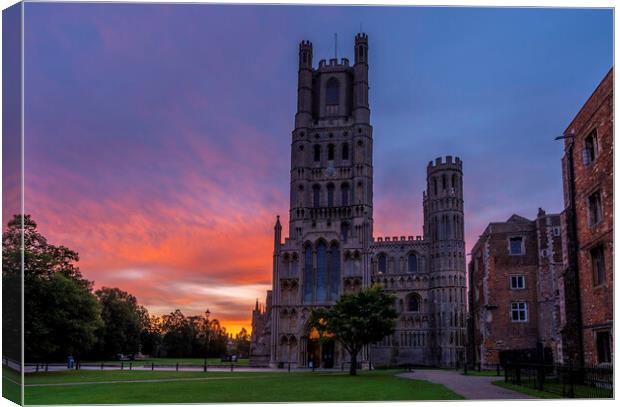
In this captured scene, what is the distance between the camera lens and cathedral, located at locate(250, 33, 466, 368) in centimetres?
6506

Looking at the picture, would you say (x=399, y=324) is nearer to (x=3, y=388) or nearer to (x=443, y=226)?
(x=443, y=226)

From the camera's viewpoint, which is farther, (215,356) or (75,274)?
(215,356)

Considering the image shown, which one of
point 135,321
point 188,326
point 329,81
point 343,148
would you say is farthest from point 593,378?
point 188,326

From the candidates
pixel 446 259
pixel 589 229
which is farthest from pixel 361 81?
pixel 589 229

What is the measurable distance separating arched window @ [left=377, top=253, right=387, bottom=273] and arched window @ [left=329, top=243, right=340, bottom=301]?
854 inches

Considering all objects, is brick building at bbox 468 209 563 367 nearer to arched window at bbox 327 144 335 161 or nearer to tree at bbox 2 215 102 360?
tree at bbox 2 215 102 360

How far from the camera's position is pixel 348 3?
20.2 meters

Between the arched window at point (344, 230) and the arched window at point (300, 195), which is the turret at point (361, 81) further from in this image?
the arched window at point (344, 230)

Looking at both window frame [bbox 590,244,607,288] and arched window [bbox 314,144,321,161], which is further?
arched window [bbox 314,144,321,161]

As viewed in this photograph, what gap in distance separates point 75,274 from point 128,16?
27267 mm

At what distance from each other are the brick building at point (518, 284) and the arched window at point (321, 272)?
2338cm

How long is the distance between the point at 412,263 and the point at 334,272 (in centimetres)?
2308

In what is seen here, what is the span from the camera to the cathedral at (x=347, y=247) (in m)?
65.1

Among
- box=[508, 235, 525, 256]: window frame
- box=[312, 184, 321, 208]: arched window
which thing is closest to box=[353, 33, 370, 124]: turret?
box=[312, 184, 321, 208]: arched window
